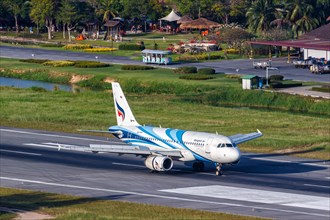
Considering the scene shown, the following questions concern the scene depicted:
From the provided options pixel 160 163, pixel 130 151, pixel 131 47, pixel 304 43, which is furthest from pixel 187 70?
pixel 160 163

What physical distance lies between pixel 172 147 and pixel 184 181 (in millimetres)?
3767

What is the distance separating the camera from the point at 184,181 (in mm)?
Result: 69312

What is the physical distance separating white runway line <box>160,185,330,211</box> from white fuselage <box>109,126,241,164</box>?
2.83m

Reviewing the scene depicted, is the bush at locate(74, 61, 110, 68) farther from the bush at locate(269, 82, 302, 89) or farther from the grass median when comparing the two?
the bush at locate(269, 82, 302, 89)

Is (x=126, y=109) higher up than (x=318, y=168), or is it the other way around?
(x=126, y=109)

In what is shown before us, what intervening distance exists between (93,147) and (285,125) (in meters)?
35.9

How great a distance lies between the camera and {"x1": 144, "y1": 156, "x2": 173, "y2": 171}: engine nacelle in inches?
2781

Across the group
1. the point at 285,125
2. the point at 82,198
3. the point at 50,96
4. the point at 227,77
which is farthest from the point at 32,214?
the point at 227,77

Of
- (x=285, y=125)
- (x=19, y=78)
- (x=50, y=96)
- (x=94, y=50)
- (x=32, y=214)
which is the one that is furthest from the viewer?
(x=94, y=50)

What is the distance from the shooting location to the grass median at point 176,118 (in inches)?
3474

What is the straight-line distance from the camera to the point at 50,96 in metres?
124

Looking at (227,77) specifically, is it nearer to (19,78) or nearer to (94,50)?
(19,78)

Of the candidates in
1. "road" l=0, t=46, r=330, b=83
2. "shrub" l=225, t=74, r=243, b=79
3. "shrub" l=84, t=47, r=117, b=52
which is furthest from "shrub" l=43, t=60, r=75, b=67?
"shrub" l=225, t=74, r=243, b=79

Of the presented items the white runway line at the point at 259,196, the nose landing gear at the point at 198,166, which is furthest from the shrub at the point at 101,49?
A: the white runway line at the point at 259,196
